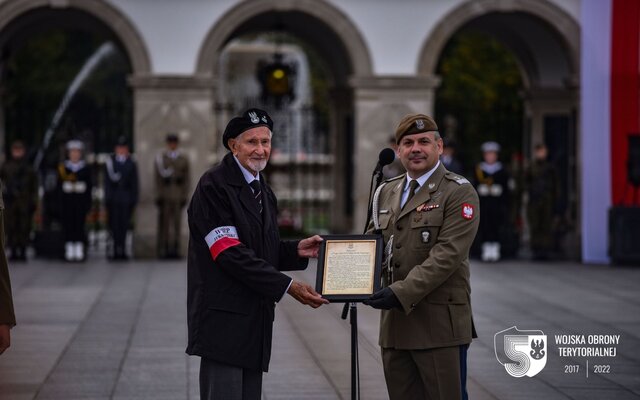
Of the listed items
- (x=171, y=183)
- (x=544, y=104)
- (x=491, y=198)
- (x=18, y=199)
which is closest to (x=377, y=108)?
(x=491, y=198)

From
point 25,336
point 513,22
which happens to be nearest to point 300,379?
point 25,336

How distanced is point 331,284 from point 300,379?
11.7ft

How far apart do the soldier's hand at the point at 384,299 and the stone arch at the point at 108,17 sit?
585 inches

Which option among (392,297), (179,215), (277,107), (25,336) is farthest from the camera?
(277,107)

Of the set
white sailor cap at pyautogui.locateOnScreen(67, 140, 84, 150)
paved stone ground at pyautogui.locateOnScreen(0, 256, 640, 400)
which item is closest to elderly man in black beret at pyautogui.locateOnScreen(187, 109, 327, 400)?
paved stone ground at pyautogui.locateOnScreen(0, 256, 640, 400)

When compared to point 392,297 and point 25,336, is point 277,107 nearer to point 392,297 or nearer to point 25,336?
point 25,336

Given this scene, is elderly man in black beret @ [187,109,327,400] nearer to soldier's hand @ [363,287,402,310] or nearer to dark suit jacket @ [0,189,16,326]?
soldier's hand @ [363,287,402,310]

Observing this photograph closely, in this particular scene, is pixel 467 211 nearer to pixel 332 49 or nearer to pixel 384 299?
pixel 384 299

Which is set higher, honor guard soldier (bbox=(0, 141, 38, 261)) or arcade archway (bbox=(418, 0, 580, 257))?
arcade archway (bbox=(418, 0, 580, 257))

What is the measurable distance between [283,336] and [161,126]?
9289 millimetres

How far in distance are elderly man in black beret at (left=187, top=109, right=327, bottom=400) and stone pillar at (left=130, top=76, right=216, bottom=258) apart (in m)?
14.2

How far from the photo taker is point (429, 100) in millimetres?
20359

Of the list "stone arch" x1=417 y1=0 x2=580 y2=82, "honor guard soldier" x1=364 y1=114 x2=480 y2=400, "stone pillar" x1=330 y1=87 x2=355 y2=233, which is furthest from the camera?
"stone pillar" x1=330 y1=87 x2=355 y2=233

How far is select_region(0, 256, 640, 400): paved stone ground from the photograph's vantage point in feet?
28.5
